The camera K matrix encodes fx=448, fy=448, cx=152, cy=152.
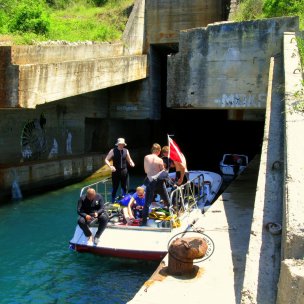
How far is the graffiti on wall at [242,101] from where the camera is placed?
1612 centimetres

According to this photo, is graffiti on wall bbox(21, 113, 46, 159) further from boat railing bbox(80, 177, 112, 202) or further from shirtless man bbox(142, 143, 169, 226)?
shirtless man bbox(142, 143, 169, 226)

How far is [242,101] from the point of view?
53.9 feet

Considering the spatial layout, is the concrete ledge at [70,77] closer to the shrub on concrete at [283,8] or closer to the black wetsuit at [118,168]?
the black wetsuit at [118,168]

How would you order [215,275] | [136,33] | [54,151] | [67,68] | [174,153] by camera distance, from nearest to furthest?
[215,275]
[174,153]
[67,68]
[54,151]
[136,33]

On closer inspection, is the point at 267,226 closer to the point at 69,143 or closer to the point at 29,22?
the point at 69,143

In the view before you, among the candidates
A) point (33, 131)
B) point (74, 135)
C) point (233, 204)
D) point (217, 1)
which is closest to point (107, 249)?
point (233, 204)

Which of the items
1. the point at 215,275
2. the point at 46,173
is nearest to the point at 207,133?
the point at 46,173

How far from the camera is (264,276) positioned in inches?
205

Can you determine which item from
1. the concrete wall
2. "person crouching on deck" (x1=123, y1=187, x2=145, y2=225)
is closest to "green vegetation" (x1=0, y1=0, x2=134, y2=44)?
the concrete wall

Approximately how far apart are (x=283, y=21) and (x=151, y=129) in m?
12.8

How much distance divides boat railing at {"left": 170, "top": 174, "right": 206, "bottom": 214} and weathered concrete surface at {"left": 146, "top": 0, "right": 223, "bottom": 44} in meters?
10.7

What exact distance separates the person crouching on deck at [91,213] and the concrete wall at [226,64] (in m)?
8.52

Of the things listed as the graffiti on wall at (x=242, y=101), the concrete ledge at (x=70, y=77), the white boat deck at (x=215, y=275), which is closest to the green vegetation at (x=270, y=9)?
the graffiti on wall at (x=242, y=101)

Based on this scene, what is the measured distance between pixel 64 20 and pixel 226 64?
11789mm
